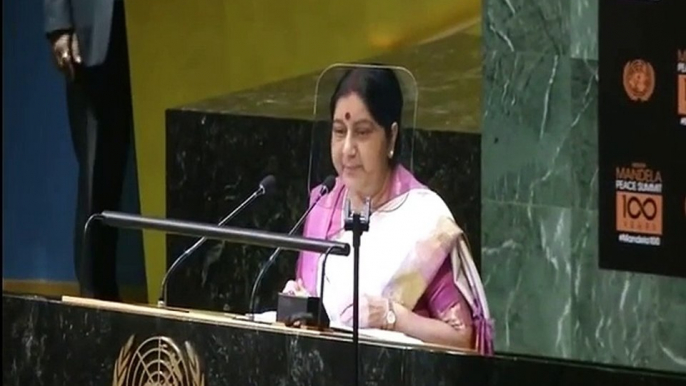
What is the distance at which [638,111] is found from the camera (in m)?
7.40

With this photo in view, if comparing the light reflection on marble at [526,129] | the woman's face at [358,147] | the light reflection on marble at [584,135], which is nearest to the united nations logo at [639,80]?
the light reflection on marble at [584,135]

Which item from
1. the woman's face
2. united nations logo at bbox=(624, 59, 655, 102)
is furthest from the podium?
united nations logo at bbox=(624, 59, 655, 102)

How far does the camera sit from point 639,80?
24.2ft

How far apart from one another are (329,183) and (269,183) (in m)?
0.26

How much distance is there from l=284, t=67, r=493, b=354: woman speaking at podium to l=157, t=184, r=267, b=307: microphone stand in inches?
10.9

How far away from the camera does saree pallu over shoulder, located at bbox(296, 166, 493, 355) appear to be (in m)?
7.79

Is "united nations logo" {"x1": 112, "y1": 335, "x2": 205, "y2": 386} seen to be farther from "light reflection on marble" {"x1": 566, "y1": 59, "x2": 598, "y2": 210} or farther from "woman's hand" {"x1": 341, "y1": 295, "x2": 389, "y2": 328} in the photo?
"light reflection on marble" {"x1": 566, "y1": 59, "x2": 598, "y2": 210}

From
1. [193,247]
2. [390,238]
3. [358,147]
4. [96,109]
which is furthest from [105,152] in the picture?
[390,238]

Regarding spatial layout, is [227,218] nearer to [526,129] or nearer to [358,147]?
[358,147]

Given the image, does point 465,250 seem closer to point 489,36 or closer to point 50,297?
point 489,36

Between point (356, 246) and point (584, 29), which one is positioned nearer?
point (584, 29)

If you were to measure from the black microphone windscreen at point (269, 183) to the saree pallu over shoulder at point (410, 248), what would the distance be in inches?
8.5

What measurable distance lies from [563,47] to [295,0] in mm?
1083

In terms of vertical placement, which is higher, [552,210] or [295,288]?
[552,210]
